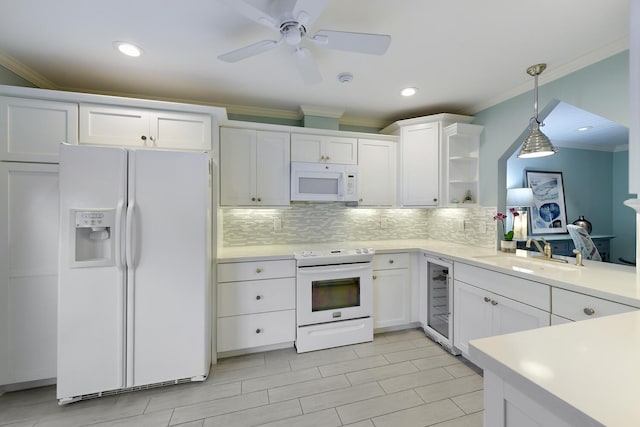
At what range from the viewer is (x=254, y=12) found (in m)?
1.25

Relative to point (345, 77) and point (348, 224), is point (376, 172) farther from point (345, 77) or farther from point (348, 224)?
point (345, 77)

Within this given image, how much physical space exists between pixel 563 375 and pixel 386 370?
1.81 meters

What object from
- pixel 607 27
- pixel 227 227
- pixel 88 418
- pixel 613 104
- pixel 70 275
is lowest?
pixel 88 418

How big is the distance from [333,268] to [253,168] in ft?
4.32

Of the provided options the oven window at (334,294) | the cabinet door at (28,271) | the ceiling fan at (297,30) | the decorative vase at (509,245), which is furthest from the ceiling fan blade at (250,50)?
the decorative vase at (509,245)

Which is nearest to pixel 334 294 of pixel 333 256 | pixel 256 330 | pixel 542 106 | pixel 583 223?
pixel 333 256

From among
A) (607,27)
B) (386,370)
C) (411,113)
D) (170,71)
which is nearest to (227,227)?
(170,71)

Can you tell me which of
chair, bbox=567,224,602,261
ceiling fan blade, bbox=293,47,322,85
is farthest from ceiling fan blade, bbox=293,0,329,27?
chair, bbox=567,224,602,261

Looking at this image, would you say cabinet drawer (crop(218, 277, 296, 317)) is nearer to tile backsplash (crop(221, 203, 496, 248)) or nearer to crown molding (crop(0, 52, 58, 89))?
tile backsplash (crop(221, 203, 496, 248))

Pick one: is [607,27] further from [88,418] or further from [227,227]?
[88,418]

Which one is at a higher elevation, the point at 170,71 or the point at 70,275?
the point at 170,71

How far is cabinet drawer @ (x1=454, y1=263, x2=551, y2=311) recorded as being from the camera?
5.44 feet

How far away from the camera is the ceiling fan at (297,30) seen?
1.23 meters

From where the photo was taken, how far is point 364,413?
67.4 inches
